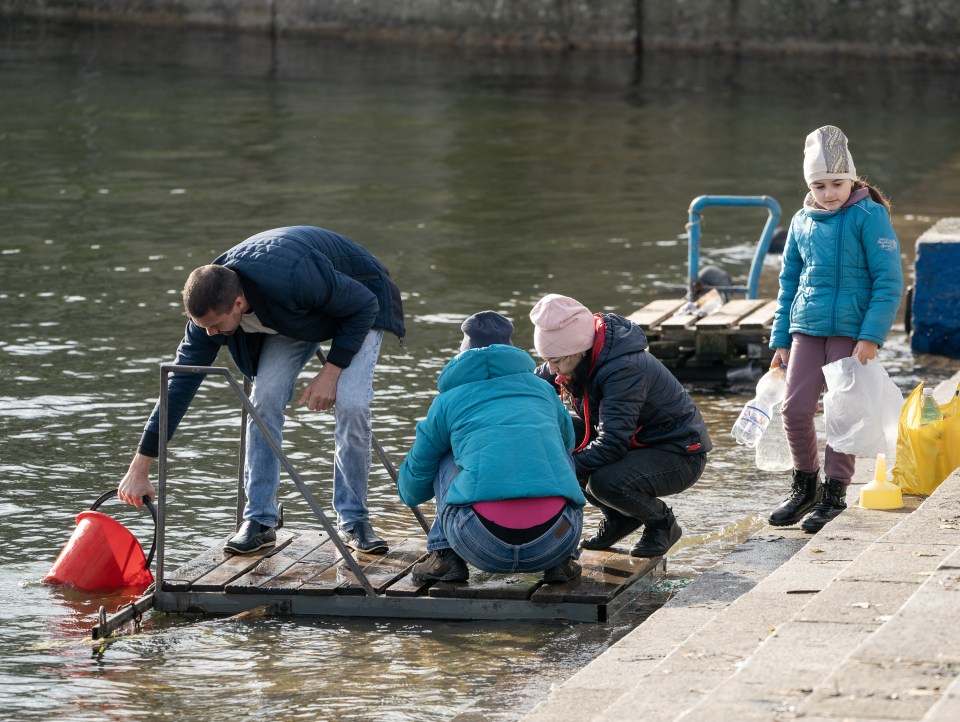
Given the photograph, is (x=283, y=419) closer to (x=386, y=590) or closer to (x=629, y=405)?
(x=386, y=590)

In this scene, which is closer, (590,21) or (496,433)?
(496,433)

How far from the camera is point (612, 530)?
6.73 meters

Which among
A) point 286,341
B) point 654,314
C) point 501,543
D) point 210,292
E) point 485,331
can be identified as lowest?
point 654,314

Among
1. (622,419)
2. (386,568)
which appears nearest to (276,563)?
(386,568)

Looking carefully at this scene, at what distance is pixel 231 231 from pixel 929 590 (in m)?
11.6

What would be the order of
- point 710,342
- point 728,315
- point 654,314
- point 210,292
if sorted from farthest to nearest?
point 654,314, point 728,315, point 710,342, point 210,292

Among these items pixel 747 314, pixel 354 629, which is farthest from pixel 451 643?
pixel 747 314

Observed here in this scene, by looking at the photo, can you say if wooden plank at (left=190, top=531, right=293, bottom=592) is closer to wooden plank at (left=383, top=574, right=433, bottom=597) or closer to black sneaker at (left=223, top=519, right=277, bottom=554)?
black sneaker at (left=223, top=519, right=277, bottom=554)

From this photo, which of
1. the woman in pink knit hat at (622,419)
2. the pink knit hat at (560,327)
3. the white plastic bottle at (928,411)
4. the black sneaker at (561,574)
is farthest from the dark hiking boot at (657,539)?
the white plastic bottle at (928,411)

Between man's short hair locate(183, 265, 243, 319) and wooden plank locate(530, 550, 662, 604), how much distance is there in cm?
155

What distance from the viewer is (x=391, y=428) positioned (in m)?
9.30

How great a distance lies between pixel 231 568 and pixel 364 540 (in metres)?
0.54

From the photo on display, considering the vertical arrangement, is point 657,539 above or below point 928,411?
below

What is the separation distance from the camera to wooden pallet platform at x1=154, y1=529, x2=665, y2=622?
6.12 m
